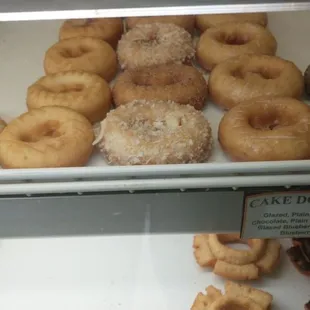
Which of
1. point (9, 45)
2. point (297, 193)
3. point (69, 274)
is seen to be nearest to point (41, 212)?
point (297, 193)

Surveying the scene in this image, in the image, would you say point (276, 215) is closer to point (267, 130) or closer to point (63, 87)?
point (267, 130)

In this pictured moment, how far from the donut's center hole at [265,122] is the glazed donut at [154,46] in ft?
0.94

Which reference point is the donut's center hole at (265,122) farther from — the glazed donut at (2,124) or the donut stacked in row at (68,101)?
the glazed donut at (2,124)

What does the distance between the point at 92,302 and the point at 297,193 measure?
574mm

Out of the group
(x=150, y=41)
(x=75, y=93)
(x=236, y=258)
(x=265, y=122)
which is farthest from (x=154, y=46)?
(x=236, y=258)

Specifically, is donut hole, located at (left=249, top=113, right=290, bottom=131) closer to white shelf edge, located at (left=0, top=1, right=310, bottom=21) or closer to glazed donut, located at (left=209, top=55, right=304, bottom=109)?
glazed donut, located at (left=209, top=55, right=304, bottom=109)

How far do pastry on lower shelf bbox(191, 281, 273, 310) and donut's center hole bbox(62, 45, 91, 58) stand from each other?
1.95 feet

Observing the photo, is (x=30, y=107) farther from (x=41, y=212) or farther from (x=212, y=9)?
(x=212, y=9)

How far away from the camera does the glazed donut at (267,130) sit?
93 centimetres

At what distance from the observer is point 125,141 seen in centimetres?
99

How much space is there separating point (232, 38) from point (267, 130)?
0.37 m

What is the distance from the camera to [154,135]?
1.00 meters

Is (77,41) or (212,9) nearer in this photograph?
(212,9)

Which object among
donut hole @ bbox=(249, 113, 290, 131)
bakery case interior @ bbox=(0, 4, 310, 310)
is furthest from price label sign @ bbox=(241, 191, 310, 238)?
donut hole @ bbox=(249, 113, 290, 131)
